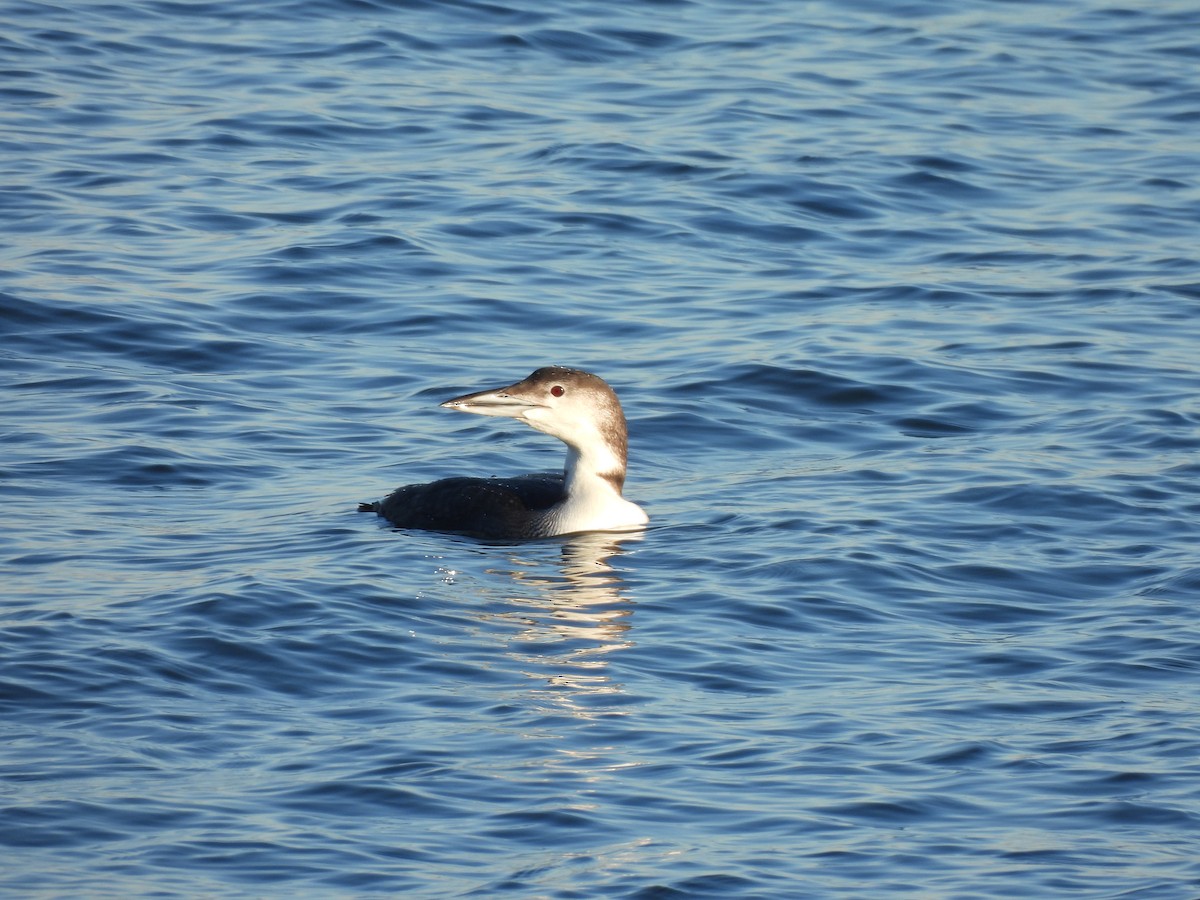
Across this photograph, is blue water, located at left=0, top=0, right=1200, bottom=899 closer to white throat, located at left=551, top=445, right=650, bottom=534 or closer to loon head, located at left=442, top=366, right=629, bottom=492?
white throat, located at left=551, top=445, right=650, bottom=534

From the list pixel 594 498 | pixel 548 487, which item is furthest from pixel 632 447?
pixel 594 498

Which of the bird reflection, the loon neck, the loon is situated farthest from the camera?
the loon neck

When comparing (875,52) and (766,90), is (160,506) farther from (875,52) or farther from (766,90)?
(875,52)

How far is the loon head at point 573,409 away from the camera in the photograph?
10.0 meters

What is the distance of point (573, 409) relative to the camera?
32.9ft

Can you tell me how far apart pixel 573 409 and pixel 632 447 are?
1.48m

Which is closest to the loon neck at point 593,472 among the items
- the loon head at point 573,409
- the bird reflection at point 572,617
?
the loon head at point 573,409

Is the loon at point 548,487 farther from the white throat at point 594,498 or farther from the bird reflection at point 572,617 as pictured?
the bird reflection at point 572,617

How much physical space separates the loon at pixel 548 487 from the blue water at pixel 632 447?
22cm

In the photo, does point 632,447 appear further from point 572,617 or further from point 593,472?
point 572,617

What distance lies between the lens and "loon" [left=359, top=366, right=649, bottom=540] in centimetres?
980

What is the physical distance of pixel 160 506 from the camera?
988cm

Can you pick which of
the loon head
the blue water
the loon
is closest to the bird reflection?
the blue water

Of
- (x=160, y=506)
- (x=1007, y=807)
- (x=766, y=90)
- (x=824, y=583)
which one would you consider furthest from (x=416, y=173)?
(x=1007, y=807)
